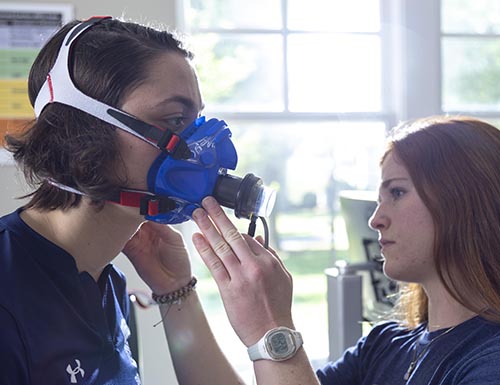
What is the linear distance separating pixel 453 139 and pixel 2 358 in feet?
3.75

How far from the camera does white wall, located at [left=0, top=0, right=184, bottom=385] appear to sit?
2.61m

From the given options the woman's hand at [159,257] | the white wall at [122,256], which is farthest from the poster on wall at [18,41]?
the woman's hand at [159,257]

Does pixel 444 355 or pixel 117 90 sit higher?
A: pixel 117 90

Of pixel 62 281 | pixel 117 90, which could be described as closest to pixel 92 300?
pixel 62 281

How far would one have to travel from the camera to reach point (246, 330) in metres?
1.24

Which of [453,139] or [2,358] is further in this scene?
[453,139]

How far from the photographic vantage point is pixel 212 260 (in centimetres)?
125

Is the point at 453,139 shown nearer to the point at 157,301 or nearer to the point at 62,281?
the point at 157,301

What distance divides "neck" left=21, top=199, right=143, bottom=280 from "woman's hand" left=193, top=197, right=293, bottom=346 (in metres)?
0.18

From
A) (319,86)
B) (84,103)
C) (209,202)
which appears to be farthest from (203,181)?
(319,86)

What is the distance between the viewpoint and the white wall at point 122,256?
2.61 meters

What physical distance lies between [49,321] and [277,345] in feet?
1.35

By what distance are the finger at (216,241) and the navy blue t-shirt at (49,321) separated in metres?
0.25

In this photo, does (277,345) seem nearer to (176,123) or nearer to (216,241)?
(216,241)
